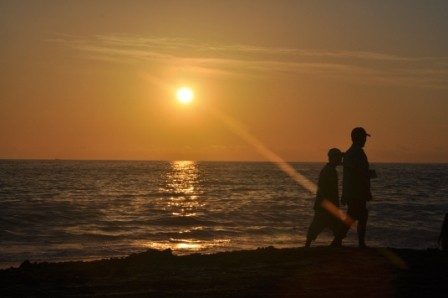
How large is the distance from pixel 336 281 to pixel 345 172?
9.46 ft

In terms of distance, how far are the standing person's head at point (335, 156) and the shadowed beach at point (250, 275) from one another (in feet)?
4.68

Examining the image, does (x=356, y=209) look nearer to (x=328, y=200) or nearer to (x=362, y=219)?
(x=362, y=219)

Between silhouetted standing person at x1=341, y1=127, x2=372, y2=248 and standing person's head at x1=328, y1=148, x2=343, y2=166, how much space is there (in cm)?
50

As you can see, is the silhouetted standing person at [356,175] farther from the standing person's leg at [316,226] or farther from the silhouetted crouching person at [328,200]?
the standing person's leg at [316,226]

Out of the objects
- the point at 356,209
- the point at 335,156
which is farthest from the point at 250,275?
the point at 335,156

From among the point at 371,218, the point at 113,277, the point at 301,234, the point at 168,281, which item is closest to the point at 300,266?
the point at 168,281

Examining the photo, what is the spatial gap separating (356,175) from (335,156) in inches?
26.2

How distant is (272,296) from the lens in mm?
7859

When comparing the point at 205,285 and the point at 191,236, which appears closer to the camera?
the point at 205,285

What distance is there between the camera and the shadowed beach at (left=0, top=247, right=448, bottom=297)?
8219 millimetres

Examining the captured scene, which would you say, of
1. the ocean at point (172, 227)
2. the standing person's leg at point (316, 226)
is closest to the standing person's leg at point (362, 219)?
the standing person's leg at point (316, 226)

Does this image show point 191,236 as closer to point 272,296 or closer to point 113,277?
point 113,277

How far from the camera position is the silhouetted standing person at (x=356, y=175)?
36.2 feet

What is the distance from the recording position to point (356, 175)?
1110cm
